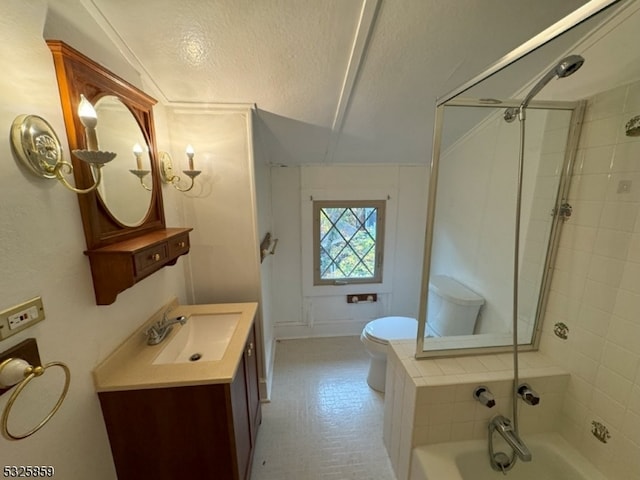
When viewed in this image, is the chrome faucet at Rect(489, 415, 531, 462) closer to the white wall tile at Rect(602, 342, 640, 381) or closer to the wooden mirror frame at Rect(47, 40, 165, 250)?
the white wall tile at Rect(602, 342, 640, 381)

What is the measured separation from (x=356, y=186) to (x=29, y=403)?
2309mm

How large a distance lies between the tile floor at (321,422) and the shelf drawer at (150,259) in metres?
1.26

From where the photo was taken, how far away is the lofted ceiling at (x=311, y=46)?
1008 millimetres

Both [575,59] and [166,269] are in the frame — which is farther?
[166,269]

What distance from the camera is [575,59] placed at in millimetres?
891

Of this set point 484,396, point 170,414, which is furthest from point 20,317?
point 484,396

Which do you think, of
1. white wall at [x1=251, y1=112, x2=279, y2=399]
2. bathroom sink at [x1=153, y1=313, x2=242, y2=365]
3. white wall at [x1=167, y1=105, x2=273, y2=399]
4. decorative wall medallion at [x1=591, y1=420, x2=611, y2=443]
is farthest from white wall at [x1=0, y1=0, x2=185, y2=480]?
decorative wall medallion at [x1=591, y1=420, x2=611, y2=443]

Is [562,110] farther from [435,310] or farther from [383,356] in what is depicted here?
[383,356]

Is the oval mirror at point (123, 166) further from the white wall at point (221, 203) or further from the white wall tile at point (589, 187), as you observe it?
the white wall tile at point (589, 187)

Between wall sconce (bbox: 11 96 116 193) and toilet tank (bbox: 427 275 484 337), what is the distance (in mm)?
1797

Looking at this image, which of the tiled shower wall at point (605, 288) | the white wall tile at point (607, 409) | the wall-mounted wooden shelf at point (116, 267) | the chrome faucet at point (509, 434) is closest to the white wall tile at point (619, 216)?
the tiled shower wall at point (605, 288)

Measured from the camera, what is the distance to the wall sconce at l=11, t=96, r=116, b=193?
2.28ft

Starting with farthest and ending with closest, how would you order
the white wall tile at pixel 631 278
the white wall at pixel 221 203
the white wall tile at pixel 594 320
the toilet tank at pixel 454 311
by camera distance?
1. the toilet tank at pixel 454 311
2. the white wall at pixel 221 203
3. the white wall tile at pixel 594 320
4. the white wall tile at pixel 631 278

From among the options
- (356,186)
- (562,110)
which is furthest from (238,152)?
(562,110)
